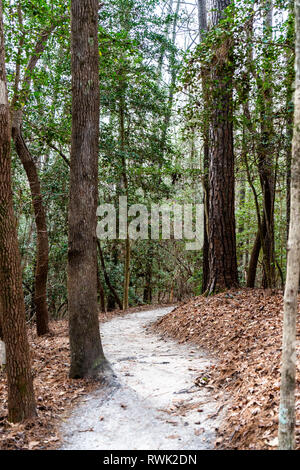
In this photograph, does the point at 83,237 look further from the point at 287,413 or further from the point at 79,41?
the point at 287,413

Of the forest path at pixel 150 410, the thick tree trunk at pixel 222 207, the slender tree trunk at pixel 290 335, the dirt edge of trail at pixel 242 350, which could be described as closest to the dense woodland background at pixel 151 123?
the thick tree trunk at pixel 222 207

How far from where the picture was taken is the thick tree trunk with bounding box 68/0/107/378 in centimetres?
521

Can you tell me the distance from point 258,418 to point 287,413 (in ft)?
2.88

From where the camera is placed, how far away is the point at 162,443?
135 inches

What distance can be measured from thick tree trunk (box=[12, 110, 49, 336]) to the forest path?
3.09 meters

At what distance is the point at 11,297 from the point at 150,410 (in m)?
2.04

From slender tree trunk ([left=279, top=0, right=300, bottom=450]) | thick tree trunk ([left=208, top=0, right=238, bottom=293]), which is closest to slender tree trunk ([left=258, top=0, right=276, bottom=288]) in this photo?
thick tree trunk ([left=208, top=0, right=238, bottom=293])

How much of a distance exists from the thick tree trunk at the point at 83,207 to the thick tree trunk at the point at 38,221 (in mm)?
3084

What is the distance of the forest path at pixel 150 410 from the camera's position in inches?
139

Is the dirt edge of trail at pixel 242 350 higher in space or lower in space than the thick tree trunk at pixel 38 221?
lower

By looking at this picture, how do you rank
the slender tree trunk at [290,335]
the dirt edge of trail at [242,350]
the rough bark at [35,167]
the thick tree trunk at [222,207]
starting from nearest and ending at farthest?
1. the slender tree trunk at [290,335]
2. the dirt edge of trail at [242,350]
3. the rough bark at [35,167]
4. the thick tree trunk at [222,207]

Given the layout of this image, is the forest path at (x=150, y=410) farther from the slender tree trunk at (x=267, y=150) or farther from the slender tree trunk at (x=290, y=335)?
the slender tree trunk at (x=267, y=150)

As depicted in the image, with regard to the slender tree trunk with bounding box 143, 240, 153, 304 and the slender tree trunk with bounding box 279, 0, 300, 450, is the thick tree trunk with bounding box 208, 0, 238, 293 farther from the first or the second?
the slender tree trunk with bounding box 143, 240, 153, 304

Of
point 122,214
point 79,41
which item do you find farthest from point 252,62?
point 122,214
